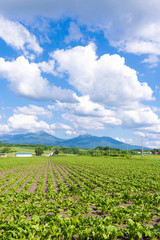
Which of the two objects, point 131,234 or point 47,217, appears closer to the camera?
point 131,234

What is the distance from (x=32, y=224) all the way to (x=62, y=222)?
146 centimetres

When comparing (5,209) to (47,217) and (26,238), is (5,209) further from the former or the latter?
(26,238)

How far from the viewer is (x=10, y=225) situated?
7.28 m

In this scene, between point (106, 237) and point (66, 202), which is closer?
point (106, 237)

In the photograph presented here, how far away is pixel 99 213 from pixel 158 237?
4.09 meters

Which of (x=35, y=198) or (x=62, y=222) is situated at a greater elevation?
(x=62, y=222)

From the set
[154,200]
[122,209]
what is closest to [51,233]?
[122,209]

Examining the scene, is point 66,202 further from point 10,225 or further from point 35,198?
point 10,225

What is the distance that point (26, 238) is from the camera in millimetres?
6496

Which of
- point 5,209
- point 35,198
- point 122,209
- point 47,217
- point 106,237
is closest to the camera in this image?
point 106,237

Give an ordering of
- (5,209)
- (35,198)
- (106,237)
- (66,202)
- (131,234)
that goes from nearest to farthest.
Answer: (106,237), (131,234), (5,209), (66,202), (35,198)

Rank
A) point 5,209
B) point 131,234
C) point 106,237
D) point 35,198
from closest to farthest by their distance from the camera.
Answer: point 106,237 < point 131,234 < point 5,209 < point 35,198

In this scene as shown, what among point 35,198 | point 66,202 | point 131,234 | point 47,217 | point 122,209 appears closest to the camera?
point 131,234

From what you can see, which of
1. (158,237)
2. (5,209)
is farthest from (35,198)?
(158,237)
